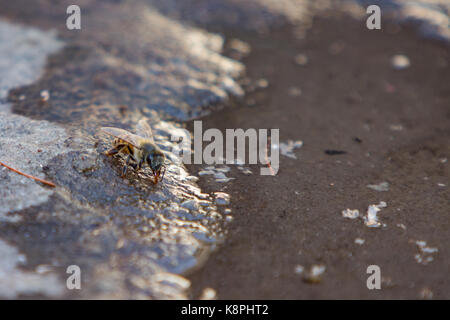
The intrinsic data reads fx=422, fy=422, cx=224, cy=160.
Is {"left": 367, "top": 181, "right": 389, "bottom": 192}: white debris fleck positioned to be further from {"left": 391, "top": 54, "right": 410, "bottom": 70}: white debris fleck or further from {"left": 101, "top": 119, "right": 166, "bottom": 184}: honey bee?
{"left": 391, "top": 54, "right": 410, "bottom": 70}: white debris fleck

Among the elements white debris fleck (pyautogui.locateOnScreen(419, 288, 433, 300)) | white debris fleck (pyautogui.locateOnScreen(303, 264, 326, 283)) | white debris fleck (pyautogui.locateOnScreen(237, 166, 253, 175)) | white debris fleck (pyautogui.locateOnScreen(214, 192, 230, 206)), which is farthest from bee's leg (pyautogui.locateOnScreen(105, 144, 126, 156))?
white debris fleck (pyautogui.locateOnScreen(419, 288, 433, 300))

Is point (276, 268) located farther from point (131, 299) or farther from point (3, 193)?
point (3, 193)

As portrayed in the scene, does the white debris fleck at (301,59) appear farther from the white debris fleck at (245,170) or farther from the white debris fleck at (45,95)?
the white debris fleck at (45,95)

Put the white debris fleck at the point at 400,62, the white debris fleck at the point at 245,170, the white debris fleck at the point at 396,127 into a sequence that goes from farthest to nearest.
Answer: the white debris fleck at the point at 400,62 < the white debris fleck at the point at 396,127 < the white debris fleck at the point at 245,170

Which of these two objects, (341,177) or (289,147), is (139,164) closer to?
(289,147)

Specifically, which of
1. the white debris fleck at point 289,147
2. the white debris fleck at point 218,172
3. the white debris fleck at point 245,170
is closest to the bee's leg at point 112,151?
the white debris fleck at point 218,172

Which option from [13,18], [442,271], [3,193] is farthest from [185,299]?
[13,18]

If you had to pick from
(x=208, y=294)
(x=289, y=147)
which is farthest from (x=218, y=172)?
(x=208, y=294)
